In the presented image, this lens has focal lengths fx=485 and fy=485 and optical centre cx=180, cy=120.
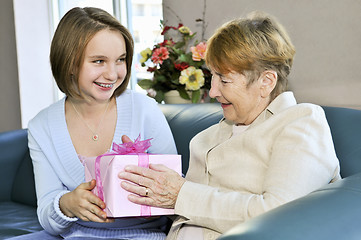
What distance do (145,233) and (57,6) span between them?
333cm

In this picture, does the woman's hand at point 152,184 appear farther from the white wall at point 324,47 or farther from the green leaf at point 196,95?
the green leaf at point 196,95

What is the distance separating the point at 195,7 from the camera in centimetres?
263

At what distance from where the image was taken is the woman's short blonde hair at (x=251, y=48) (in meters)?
1.29

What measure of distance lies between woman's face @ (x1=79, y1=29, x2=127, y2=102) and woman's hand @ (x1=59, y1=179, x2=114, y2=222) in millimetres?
392

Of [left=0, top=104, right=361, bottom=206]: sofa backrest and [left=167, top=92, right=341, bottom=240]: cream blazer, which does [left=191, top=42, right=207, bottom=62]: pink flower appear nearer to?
[left=0, top=104, right=361, bottom=206]: sofa backrest

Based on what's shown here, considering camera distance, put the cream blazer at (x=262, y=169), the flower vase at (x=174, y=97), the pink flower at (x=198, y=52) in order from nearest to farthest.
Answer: the cream blazer at (x=262, y=169) → the pink flower at (x=198, y=52) → the flower vase at (x=174, y=97)

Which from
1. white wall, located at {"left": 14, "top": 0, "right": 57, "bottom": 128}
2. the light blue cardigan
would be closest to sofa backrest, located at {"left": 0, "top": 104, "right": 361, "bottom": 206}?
the light blue cardigan

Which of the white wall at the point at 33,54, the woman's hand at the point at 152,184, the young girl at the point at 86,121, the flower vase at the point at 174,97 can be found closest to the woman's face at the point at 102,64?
the young girl at the point at 86,121

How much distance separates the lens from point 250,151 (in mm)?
1306

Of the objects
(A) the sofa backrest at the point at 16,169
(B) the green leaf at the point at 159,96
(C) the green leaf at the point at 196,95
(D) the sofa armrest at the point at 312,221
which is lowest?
(A) the sofa backrest at the point at 16,169

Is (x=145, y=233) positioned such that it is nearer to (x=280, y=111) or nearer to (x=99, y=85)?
(x=99, y=85)

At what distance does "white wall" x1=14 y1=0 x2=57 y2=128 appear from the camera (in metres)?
4.17

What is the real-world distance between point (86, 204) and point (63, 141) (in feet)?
1.37

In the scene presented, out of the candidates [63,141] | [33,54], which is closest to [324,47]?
[63,141]
